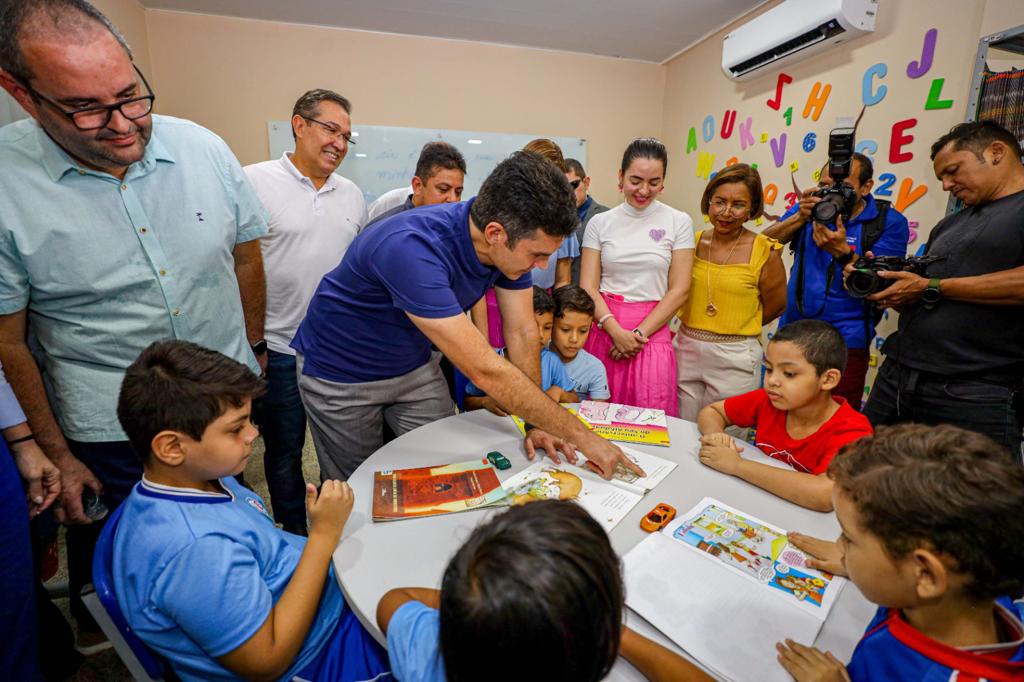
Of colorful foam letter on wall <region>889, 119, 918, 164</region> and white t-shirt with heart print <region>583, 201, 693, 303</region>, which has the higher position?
colorful foam letter on wall <region>889, 119, 918, 164</region>

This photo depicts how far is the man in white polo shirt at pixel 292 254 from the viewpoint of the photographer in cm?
200

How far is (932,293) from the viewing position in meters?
1.70

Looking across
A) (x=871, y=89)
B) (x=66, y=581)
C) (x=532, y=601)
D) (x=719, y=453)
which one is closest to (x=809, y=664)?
(x=532, y=601)

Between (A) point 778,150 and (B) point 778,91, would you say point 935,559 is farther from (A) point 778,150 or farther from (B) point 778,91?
(B) point 778,91

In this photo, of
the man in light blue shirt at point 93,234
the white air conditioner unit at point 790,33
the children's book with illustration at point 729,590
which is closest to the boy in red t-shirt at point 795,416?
the children's book with illustration at point 729,590

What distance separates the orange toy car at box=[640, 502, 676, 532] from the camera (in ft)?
3.20

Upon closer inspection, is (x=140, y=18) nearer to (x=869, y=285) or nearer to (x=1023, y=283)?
(x=869, y=285)

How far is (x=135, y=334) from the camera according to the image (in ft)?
3.98

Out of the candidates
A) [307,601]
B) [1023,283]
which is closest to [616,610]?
[307,601]

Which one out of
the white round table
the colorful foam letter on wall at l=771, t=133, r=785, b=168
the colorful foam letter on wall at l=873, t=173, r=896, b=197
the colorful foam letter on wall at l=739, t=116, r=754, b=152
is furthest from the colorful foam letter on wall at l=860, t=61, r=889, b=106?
the white round table

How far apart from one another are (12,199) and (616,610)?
4.67 feet

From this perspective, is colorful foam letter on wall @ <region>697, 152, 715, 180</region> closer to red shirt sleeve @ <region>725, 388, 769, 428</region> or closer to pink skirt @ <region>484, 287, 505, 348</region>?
pink skirt @ <region>484, 287, 505, 348</region>

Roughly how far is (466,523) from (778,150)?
10.9ft

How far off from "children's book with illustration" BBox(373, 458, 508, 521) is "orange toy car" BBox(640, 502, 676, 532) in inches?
11.5
